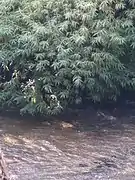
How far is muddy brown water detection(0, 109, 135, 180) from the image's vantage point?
5.20 meters

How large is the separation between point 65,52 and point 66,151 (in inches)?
71.4

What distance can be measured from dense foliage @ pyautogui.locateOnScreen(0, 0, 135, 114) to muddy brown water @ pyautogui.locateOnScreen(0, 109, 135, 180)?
22.2 inches

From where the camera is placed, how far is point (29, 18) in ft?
24.4

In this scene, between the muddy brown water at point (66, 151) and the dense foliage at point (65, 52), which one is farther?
the dense foliage at point (65, 52)

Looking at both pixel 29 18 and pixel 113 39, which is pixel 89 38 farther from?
pixel 29 18

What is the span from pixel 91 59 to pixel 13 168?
2640 millimetres

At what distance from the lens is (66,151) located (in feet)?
19.4

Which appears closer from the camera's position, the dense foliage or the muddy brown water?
the muddy brown water

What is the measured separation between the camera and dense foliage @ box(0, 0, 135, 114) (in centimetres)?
701

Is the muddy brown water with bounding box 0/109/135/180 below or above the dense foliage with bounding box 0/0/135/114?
below

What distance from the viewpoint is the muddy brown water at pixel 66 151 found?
17.0 ft

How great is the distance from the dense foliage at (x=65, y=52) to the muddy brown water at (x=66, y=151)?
56cm

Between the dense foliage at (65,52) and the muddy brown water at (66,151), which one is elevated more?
the dense foliage at (65,52)

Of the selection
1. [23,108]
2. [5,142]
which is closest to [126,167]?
[5,142]
